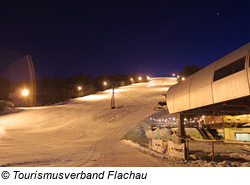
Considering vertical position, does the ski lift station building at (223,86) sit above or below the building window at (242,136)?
above

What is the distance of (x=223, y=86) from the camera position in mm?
9133

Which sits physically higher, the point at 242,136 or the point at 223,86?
the point at 223,86

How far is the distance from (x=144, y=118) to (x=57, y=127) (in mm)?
14289

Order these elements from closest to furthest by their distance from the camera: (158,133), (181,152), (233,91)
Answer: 1. (233,91)
2. (181,152)
3. (158,133)

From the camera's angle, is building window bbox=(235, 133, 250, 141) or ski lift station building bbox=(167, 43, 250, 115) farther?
building window bbox=(235, 133, 250, 141)

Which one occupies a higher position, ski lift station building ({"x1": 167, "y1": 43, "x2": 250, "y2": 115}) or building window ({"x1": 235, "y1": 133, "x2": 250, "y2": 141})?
ski lift station building ({"x1": 167, "y1": 43, "x2": 250, "y2": 115})

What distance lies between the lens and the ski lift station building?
797 cm

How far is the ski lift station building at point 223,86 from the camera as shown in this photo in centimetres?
797

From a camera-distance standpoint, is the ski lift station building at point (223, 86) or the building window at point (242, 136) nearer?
the ski lift station building at point (223, 86)

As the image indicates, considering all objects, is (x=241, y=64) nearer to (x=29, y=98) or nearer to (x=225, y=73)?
(x=225, y=73)

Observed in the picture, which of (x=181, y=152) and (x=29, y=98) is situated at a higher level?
(x=29, y=98)

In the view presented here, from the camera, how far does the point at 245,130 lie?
66.1ft

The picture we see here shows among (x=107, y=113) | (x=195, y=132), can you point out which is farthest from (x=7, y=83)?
(x=195, y=132)

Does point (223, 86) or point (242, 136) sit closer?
point (223, 86)
